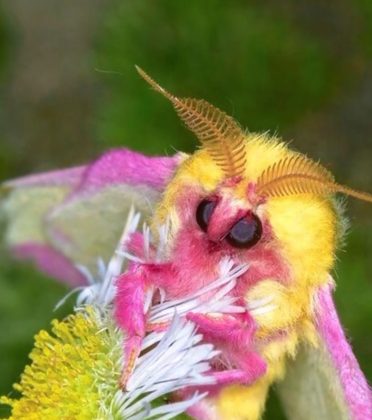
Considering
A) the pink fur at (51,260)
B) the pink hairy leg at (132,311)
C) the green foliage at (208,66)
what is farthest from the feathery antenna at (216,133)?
the green foliage at (208,66)

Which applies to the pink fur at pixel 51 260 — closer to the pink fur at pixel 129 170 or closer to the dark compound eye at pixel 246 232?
the pink fur at pixel 129 170

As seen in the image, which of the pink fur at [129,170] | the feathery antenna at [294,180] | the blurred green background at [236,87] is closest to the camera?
the feathery antenna at [294,180]

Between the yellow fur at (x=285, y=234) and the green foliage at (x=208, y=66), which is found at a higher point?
the green foliage at (x=208, y=66)

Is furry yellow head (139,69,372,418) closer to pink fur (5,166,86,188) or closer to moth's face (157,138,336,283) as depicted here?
moth's face (157,138,336,283)

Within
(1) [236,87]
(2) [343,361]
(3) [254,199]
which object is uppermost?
(1) [236,87]

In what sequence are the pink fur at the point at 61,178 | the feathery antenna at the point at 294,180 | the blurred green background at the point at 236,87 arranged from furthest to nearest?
the blurred green background at the point at 236,87 → the pink fur at the point at 61,178 → the feathery antenna at the point at 294,180

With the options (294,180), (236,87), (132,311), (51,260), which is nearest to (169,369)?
(132,311)

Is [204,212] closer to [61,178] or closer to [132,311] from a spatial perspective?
[132,311]

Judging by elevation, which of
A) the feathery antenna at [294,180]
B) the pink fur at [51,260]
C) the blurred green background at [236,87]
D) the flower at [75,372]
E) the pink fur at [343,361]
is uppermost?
the blurred green background at [236,87]
